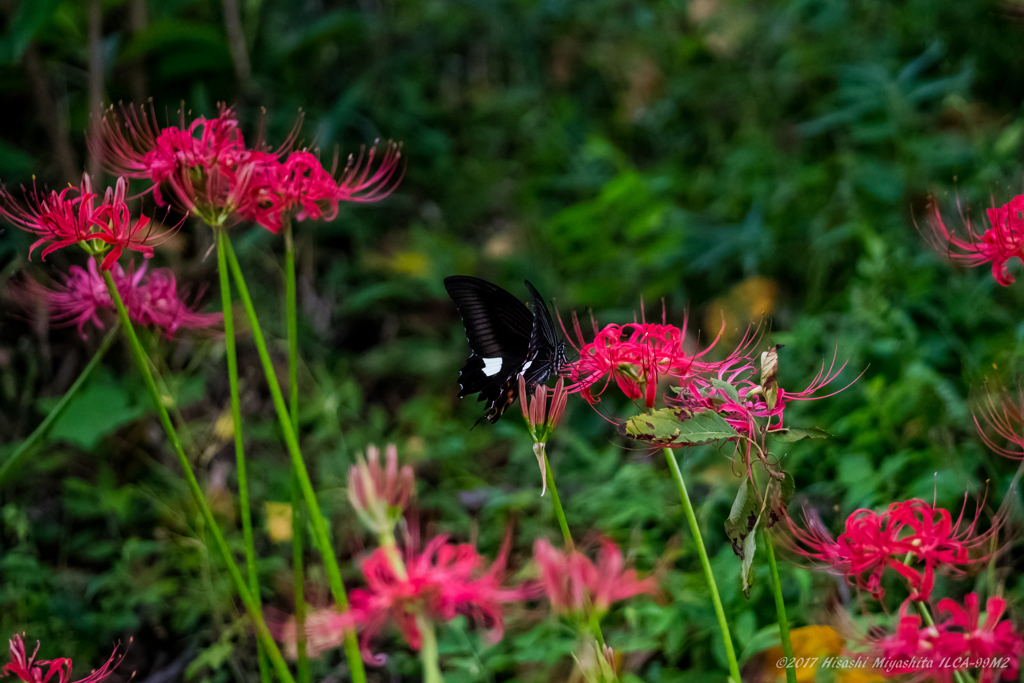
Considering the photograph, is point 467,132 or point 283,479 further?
→ point 467,132

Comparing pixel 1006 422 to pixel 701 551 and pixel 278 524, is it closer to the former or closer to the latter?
pixel 701 551

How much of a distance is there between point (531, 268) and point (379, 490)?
1751mm

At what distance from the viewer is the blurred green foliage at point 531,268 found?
148 cm

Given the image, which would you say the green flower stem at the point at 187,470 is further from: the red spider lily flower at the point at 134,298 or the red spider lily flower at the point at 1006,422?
the red spider lily flower at the point at 1006,422

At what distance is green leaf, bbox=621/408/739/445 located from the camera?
0.72 metres

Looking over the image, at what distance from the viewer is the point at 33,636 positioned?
60.1 inches

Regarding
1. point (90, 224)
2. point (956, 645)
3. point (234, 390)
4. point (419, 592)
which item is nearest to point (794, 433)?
point (956, 645)

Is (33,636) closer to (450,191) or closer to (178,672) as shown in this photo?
(178,672)

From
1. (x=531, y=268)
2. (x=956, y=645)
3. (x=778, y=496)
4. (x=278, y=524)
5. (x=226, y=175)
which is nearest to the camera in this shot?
(x=956, y=645)

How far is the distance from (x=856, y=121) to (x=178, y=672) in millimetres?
2312

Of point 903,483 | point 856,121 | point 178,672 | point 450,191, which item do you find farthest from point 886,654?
point 450,191

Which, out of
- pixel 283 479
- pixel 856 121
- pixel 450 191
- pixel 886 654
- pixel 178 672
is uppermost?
pixel 450 191

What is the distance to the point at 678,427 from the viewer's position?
2.41ft

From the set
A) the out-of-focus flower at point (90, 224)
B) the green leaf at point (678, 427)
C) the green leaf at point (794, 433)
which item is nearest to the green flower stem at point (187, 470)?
the out-of-focus flower at point (90, 224)
